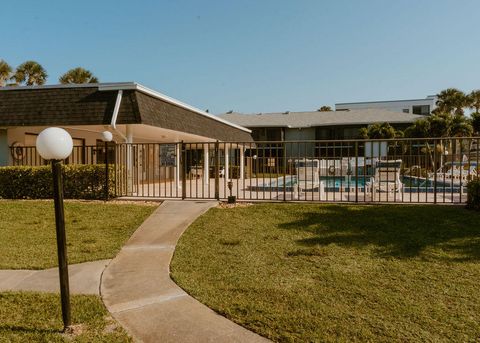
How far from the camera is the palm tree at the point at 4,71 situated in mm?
34594

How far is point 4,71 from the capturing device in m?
34.9

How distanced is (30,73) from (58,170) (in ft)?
126

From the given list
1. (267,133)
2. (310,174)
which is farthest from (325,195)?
(267,133)

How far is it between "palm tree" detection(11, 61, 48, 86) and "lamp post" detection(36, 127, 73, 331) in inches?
1498

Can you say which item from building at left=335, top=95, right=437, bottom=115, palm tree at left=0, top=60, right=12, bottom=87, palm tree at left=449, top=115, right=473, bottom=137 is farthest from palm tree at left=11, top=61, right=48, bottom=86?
building at left=335, top=95, right=437, bottom=115

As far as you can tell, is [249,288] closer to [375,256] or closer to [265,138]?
[375,256]

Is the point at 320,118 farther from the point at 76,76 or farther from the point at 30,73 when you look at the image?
the point at 30,73

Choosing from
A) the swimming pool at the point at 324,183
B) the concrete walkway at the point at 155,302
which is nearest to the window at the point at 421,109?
the swimming pool at the point at 324,183

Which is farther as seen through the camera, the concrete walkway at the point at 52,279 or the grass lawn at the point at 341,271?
the concrete walkway at the point at 52,279

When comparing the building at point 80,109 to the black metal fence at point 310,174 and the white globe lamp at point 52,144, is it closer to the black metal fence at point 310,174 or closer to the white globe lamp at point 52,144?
the black metal fence at point 310,174

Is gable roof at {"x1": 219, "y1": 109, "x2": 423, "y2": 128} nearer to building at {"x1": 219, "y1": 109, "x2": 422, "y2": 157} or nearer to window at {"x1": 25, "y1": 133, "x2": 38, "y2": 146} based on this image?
building at {"x1": 219, "y1": 109, "x2": 422, "y2": 157}

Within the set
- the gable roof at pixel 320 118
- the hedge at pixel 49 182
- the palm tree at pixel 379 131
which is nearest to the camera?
the hedge at pixel 49 182

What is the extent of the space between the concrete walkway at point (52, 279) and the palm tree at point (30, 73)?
119ft

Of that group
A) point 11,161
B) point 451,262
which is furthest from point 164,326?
point 11,161
